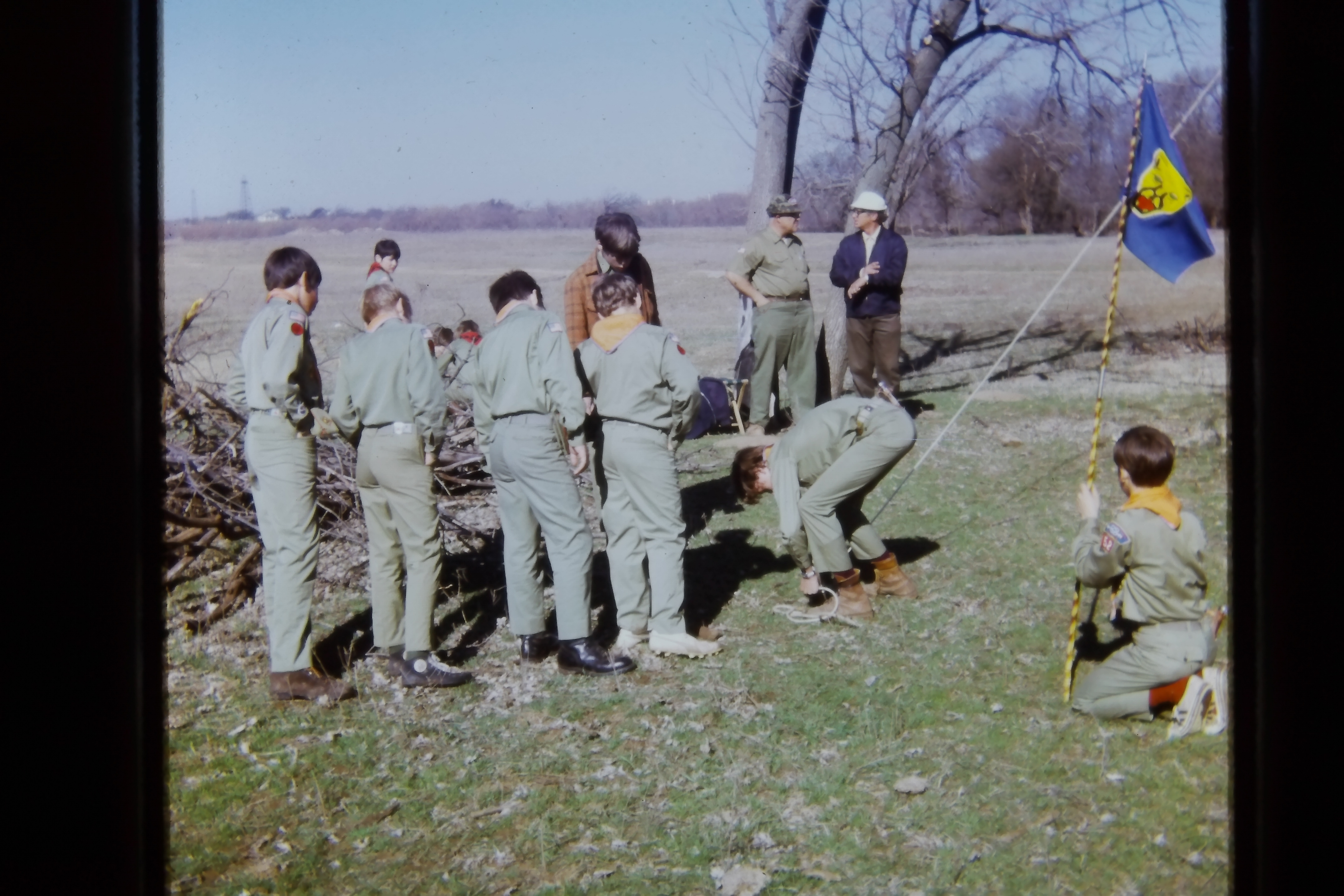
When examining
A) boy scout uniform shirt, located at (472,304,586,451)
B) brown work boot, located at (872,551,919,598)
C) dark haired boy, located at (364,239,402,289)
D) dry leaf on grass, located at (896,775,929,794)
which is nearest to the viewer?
dry leaf on grass, located at (896,775,929,794)

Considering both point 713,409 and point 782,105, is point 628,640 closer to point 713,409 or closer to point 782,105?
point 713,409

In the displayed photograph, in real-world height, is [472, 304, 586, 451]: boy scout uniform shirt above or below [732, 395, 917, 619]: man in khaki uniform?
above

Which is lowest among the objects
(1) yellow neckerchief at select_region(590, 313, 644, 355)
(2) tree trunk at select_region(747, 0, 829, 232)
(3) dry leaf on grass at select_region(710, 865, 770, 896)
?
(3) dry leaf on grass at select_region(710, 865, 770, 896)

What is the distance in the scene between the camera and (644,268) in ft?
24.2

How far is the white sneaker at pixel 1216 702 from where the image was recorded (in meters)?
4.61

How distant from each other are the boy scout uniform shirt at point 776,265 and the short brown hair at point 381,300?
16.5 ft

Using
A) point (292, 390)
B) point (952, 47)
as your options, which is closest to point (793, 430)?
point (292, 390)

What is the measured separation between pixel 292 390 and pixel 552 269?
83.6ft

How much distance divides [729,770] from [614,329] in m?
2.23

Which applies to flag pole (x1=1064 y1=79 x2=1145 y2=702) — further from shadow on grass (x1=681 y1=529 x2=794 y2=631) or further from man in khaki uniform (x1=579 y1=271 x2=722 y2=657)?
shadow on grass (x1=681 y1=529 x2=794 y2=631)

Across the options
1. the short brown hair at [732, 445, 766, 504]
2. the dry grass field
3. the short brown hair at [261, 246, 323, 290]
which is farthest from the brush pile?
the short brown hair at [732, 445, 766, 504]

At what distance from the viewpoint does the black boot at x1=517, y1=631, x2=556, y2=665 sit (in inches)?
232

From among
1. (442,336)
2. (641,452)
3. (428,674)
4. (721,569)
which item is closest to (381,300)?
(641,452)

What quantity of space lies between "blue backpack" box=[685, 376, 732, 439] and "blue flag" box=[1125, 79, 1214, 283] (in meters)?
5.31
